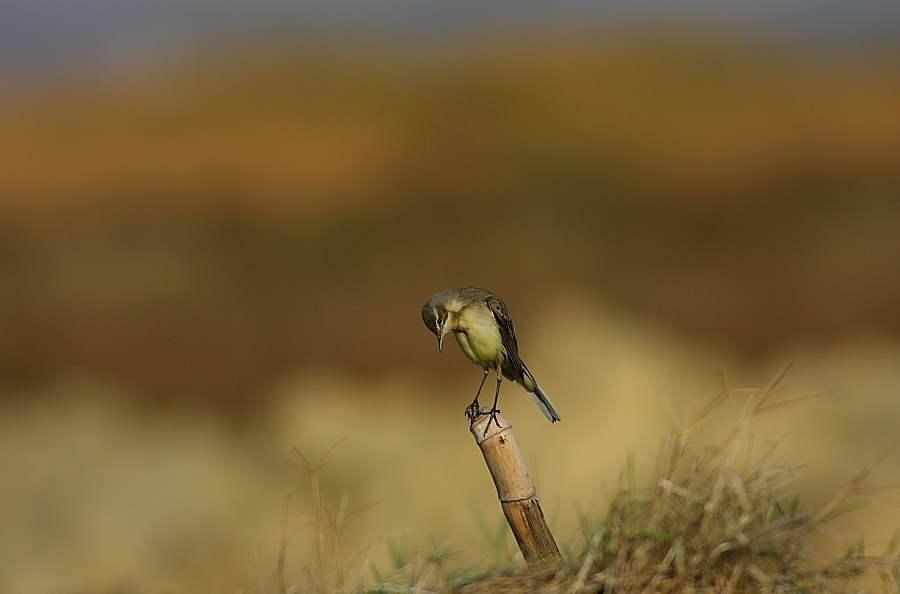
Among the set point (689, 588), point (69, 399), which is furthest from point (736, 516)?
point (69, 399)

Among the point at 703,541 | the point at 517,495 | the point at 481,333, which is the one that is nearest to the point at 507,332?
the point at 481,333

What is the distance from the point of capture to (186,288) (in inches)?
584

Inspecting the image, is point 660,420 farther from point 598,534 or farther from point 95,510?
point 598,534

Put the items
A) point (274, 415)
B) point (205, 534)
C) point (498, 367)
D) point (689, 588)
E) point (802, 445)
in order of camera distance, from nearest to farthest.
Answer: point (689, 588), point (498, 367), point (802, 445), point (205, 534), point (274, 415)

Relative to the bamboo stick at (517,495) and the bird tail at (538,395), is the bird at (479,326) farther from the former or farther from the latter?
the bamboo stick at (517,495)

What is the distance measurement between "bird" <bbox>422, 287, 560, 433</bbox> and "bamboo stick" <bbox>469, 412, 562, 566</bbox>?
1.46 m

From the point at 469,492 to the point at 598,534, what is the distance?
32.6 feet

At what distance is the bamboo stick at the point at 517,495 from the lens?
2625 mm

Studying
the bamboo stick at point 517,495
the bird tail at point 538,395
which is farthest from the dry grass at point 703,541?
the bird tail at point 538,395

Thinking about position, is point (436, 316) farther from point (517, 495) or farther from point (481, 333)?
point (517, 495)

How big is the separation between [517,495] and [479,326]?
5.38 feet

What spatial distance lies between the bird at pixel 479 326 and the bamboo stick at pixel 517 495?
1455mm

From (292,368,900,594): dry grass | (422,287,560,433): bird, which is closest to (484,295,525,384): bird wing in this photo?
(422,287,560,433): bird

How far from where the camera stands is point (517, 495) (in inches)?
106
